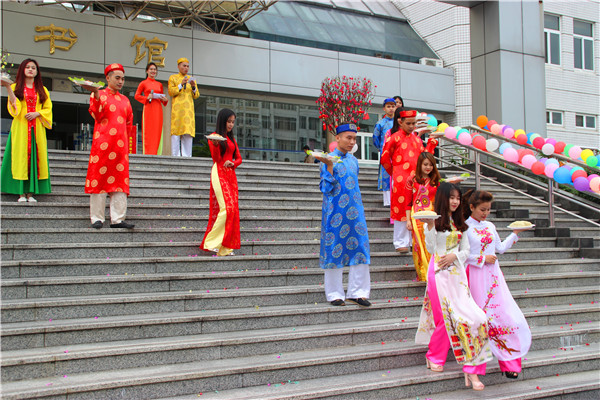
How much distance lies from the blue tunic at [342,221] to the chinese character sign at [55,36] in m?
10.2

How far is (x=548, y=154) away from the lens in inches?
324

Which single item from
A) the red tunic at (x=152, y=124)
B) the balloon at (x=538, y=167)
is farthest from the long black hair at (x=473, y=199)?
the red tunic at (x=152, y=124)

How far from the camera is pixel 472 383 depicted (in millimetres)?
4250

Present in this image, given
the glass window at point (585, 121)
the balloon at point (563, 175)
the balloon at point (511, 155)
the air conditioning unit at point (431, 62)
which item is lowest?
the balloon at point (563, 175)

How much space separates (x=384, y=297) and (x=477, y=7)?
8.51m

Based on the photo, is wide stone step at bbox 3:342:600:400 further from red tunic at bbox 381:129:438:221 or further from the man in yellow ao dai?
the man in yellow ao dai

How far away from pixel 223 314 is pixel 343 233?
1310 mm

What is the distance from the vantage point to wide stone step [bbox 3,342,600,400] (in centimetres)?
360

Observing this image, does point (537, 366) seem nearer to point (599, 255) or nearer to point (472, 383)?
point (472, 383)

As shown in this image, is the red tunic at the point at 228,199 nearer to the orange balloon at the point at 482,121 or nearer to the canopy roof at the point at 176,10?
the orange balloon at the point at 482,121

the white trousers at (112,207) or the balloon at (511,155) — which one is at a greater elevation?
the balloon at (511,155)

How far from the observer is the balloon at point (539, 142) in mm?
8468

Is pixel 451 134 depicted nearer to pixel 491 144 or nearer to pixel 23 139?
pixel 491 144

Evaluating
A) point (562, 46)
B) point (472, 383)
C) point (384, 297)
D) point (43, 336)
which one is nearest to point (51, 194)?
point (43, 336)
